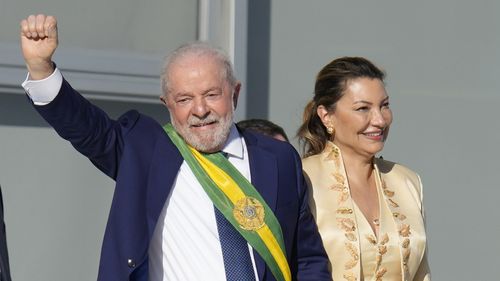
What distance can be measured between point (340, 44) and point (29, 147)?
164 centimetres

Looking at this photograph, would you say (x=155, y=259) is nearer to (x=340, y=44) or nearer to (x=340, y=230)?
(x=340, y=230)

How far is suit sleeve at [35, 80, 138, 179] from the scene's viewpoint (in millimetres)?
3594

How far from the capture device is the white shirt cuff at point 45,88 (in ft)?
11.7

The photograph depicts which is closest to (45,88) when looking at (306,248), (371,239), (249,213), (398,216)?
(249,213)

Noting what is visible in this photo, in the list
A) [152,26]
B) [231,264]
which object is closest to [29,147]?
[152,26]

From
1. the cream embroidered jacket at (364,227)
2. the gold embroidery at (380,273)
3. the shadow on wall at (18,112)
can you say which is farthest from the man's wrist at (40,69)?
the shadow on wall at (18,112)

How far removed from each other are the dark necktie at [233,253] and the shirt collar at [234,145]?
21 cm

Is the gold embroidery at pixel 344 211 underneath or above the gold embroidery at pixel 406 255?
above

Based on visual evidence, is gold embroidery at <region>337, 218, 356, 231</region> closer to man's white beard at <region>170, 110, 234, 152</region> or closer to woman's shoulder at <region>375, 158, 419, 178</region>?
woman's shoulder at <region>375, 158, 419, 178</region>

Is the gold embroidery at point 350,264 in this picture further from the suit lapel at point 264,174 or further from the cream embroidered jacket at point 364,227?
the suit lapel at point 264,174

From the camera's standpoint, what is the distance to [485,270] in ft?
21.0

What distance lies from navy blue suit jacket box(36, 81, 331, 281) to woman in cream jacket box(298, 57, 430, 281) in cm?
20

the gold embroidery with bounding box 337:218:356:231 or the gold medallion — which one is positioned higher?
the gold medallion

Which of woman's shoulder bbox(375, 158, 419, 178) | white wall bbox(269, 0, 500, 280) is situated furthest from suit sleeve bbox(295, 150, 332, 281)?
white wall bbox(269, 0, 500, 280)
